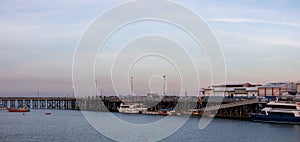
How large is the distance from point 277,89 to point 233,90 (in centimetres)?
1558

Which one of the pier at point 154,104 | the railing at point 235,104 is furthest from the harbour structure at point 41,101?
the railing at point 235,104

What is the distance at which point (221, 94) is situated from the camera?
351 feet

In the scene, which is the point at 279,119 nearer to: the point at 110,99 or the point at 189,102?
the point at 189,102

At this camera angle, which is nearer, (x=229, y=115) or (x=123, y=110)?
(x=229, y=115)

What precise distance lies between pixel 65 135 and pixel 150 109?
65.9 metres

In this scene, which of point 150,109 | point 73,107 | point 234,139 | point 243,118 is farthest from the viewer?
point 73,107

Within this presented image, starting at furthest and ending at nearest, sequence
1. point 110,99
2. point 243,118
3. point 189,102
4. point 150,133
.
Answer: point 110,99 < point 189,102 < point 243,118 < point 150,133

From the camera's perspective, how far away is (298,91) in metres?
87.2

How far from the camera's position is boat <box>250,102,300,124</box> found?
69500 mm

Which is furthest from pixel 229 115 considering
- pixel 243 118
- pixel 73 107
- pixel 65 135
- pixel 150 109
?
pixel 73 107

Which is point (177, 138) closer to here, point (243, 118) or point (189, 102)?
point (243, 118)

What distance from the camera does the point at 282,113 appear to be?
232 ft

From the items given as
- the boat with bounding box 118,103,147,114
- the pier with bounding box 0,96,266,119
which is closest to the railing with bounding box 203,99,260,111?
the pier with bounding box 0,96,266,119

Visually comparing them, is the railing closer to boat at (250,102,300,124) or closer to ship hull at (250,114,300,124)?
ship hull at (250,114,300,124)
